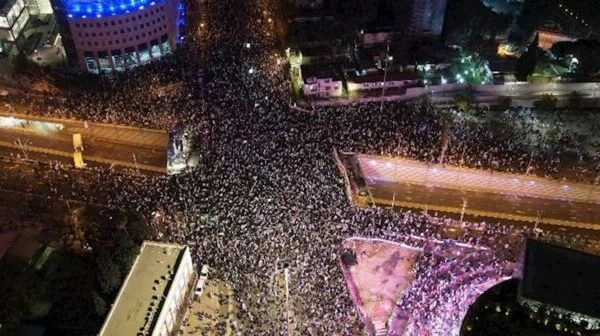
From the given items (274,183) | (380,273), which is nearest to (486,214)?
(380,273)

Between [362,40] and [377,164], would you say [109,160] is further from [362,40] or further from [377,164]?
[362,40]

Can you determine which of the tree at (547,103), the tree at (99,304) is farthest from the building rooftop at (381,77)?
the tree at (99,304)

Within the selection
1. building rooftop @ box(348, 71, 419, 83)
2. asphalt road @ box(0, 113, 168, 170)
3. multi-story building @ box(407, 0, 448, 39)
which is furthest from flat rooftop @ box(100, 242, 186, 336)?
multi-story building @ box(407, 0, 448, 39)

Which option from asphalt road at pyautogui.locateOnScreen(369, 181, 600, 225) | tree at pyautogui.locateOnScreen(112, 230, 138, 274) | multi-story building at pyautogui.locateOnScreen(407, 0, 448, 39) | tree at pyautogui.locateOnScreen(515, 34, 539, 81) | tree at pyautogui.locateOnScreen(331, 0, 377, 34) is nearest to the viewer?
tree at pyautogui.locateOnScreen(112, 230, 138, 274)

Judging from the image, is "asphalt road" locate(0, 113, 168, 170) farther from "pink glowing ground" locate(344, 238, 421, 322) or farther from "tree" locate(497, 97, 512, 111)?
"tree" locate(497, 97, 512, 111)

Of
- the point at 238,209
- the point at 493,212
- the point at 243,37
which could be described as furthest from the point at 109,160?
the point at 493,212

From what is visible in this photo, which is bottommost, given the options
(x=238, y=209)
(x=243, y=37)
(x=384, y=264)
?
(x=384, y=264)
